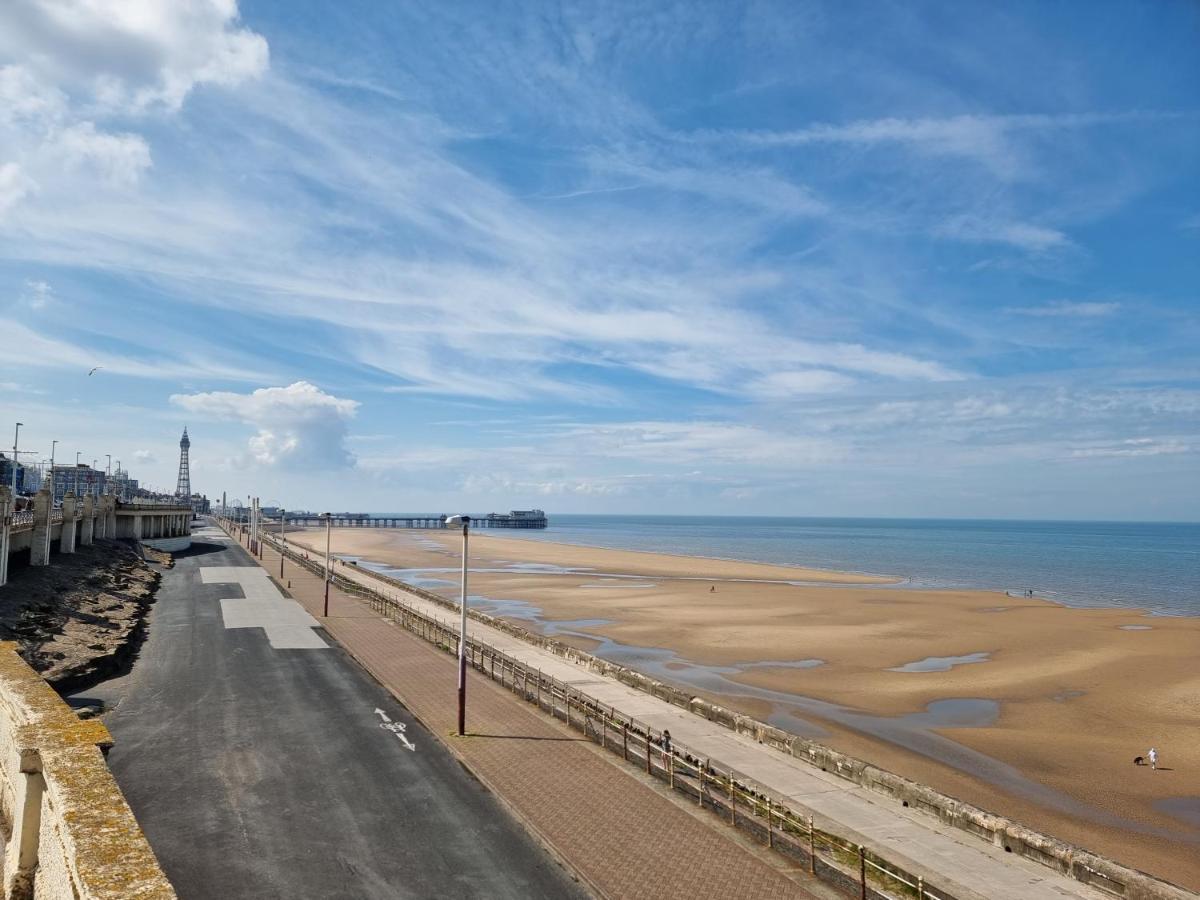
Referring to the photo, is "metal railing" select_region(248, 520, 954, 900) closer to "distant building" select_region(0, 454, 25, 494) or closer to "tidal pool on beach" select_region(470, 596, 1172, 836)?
"tidal pool on beach" select_region(470, 596, 1172, 836)

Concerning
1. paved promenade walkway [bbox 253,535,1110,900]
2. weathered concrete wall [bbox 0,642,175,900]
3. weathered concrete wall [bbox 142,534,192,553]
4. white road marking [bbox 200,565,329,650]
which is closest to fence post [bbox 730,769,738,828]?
paved promenade walkway [bbox 253,535,1110,900]

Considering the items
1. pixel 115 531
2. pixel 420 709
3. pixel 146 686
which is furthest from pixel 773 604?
pixel 115 531

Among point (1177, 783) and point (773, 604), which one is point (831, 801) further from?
point (773, 604)

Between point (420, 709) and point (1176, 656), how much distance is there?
149 feet

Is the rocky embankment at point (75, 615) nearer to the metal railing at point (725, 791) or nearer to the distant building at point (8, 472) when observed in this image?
the metal railing at point (725, 791)

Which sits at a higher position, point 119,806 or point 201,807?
point 119,806

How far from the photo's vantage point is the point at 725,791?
63.4 feet

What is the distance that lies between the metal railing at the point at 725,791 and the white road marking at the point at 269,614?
10.9 m

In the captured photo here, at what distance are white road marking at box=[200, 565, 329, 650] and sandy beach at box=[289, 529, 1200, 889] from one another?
625 inches

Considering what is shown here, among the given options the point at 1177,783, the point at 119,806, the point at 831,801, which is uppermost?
the point at 119,806

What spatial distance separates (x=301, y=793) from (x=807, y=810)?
495 inches

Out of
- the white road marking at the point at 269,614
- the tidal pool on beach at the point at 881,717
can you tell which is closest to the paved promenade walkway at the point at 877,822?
the tidal pool on beach at the point at 881,717

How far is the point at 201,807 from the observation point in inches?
696

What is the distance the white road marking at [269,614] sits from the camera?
126 ft
